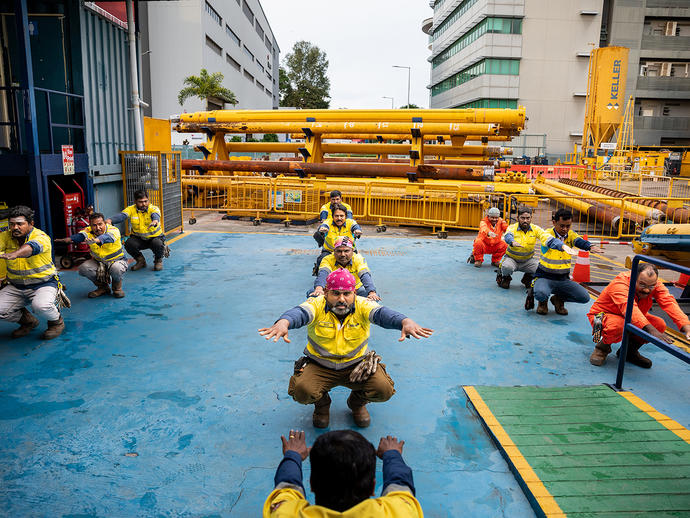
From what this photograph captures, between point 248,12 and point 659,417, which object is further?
point 248,12

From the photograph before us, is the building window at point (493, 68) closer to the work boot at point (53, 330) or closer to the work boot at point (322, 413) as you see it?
the work boot at point (53, 330)

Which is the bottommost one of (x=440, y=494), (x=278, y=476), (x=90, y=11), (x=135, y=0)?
(x=440, y=494)

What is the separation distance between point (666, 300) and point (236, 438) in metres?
4.62

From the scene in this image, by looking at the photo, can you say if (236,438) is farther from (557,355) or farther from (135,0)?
(135,0)

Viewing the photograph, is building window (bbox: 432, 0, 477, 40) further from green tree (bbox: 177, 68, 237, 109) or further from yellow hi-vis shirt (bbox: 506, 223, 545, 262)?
yellow hi-vis shirt (bbox: 506, 223, 545, 262)

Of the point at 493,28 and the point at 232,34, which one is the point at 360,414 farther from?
the point at 232,34

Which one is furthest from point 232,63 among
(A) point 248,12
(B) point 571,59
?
(B) point 571,59

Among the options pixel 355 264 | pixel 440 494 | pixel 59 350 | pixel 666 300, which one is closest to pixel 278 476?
pixel 440 494

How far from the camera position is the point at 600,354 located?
568 cm

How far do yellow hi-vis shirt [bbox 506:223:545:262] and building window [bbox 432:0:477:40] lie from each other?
46054 mm

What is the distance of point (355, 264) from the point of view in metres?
6.21

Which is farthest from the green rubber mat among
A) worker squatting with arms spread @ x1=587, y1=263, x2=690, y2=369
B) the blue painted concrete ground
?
worker squatting with arms spread @ x1=587, y1=263, x2=690, y2=369

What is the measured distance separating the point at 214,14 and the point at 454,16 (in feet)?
92.0

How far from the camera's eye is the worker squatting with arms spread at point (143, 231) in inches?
364
